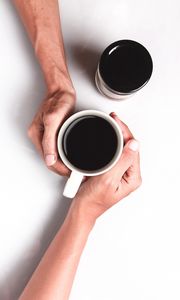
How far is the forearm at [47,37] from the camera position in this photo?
0.89m

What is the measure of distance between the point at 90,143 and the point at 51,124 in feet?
0.26

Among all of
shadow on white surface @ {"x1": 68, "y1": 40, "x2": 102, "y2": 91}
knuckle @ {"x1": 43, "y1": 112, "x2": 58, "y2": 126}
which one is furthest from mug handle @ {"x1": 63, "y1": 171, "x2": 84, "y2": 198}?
shadow on white surface @ {"x1": 68, "y1": 40, "x2": 102, "y2": 91}

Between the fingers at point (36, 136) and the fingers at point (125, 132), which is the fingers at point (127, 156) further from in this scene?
the fingers at point (36, 136)

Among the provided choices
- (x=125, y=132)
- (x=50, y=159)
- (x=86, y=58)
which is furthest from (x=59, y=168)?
(x=86, y=58)

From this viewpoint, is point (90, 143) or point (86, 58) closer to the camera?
point (90, 143)

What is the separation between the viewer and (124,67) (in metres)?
0.83

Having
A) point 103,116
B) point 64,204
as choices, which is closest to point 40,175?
point 64,204

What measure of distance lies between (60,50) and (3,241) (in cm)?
40

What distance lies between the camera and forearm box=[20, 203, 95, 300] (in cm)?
83

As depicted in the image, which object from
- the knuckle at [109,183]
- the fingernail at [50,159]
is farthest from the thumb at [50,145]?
the knuckle at [109,183]

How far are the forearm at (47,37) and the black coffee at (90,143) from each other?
0.38 ft

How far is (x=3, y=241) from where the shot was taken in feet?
2.93

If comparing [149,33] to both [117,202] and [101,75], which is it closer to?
[101,75]

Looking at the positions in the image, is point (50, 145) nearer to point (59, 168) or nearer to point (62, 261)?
point (59, 168)
